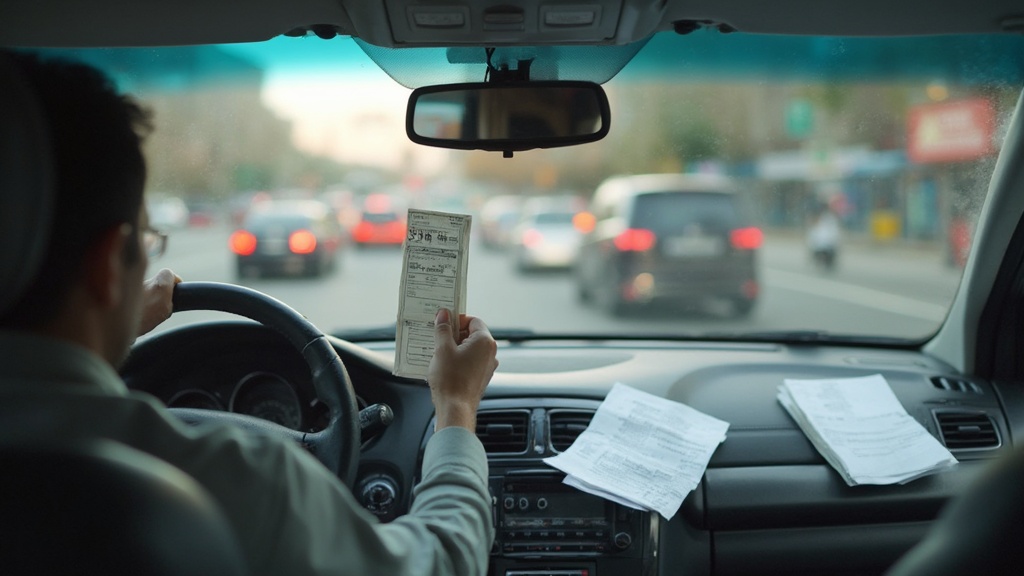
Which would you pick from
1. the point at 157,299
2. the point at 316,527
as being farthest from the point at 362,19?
the point at 316,527

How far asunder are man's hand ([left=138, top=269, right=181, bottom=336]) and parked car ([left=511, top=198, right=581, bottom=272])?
1509cm

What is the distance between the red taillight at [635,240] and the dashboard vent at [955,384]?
23.1ft

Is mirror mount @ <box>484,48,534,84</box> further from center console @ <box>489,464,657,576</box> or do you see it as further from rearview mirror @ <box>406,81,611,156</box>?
center console @ <box>489,464,657,576</box>

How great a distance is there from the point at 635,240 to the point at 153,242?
31.1ft

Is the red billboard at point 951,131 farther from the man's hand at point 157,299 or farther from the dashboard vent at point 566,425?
the man's hand at point 157,299

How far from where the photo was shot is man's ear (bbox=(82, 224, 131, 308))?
1384 millimetres

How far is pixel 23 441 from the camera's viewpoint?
3.84ft

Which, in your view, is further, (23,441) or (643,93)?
(643,93)

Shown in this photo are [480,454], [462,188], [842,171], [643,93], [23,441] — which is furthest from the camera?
[462,188]

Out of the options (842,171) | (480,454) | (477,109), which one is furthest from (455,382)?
(842,171)

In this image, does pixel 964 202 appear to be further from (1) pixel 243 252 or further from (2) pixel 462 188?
(2) pixel 462 188

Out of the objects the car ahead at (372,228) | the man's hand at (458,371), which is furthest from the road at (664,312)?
the man's hand at (458,371)

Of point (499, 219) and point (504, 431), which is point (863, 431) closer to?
point (504, 431)

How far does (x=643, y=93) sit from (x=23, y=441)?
156 inches
